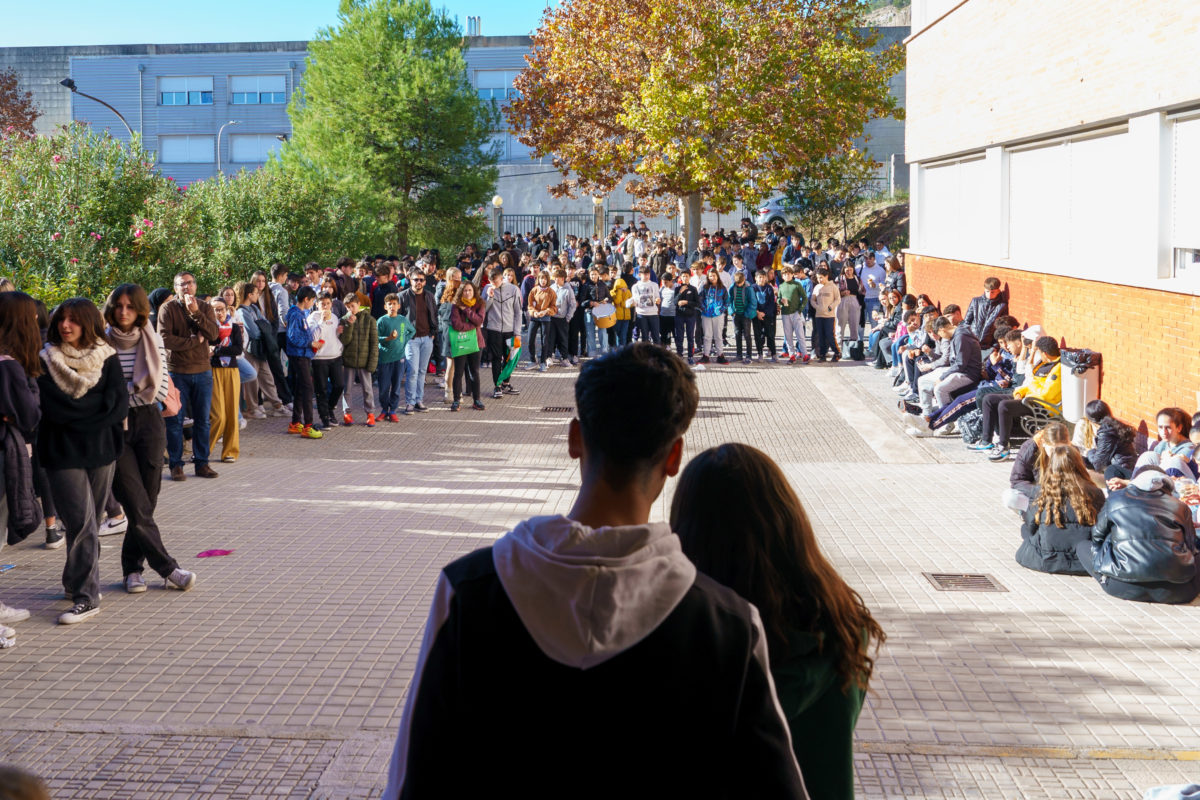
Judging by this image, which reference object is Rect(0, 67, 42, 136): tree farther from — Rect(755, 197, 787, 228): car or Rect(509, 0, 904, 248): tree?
Rect(755, 197, 787, 228): car

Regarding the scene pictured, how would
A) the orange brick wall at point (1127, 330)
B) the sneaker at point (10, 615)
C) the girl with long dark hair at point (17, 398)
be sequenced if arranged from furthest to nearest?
the orange brick wall at point (1127, 330)
the sneaker at point (10, 615)
the girl with long dark hair at point (17, 398)

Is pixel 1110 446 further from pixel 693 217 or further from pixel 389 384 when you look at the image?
pixel 693 217

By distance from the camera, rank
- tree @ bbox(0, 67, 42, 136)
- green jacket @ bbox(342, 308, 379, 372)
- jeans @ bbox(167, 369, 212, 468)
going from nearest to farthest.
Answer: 1. jeans @ bbox(167, 369, 212, 468)
2. green jacket @ bbox(342, 308, 379, 372)
3. tree @ bbox(0, 67, 42, 136)

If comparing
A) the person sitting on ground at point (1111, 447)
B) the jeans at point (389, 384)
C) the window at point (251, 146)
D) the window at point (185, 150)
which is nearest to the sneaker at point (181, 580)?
the person sitting on ground at point (1111, 447)

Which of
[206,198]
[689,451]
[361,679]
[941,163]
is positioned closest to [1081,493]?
[361,679]

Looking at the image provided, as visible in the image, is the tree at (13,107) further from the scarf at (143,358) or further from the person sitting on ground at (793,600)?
the person sitting on ground at (793,600)

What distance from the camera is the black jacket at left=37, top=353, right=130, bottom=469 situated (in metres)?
7.10

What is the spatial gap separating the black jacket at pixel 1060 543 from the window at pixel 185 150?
56190mm

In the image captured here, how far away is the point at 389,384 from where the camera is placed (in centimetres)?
1552

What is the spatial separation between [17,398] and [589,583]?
5.66m

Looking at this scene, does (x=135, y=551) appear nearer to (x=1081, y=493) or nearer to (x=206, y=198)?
(x=1081, y=493)

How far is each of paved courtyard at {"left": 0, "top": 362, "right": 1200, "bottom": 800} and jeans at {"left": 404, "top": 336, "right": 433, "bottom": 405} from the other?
381 cm

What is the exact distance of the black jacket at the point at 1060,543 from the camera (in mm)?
8312

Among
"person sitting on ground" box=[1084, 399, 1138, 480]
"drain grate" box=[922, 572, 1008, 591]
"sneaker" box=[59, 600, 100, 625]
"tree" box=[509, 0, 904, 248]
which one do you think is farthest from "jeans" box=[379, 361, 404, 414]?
"tree" box=[509, 0, 904, 248]
